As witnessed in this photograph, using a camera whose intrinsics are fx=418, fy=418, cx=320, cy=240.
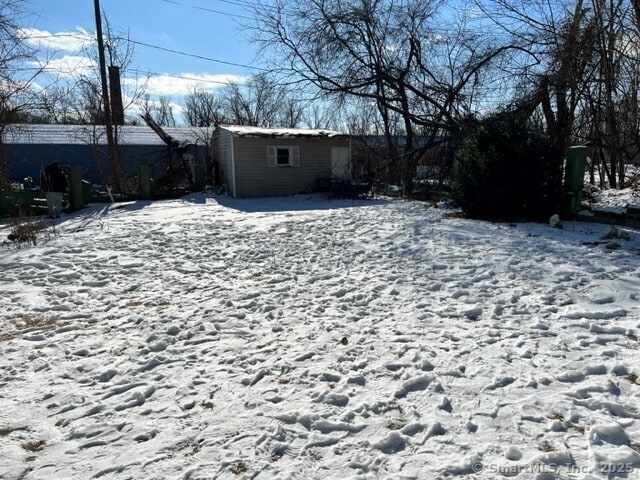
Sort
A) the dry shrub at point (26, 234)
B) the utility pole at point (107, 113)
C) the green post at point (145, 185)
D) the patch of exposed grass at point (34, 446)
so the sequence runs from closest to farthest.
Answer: the patch of exposed grass at point (34, 446) < the dry shrub at point (26, 234) < the green post at point (145, 185) < the utility pole at point (107, 113)

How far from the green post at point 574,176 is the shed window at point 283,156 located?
1018 centimetres

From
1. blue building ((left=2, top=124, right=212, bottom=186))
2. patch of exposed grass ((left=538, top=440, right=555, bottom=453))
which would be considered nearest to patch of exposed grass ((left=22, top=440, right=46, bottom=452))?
patch of exposed grass ((left=538, top=440, right=555, bottom=453))

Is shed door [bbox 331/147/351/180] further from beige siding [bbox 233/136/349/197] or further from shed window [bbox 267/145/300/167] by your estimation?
shed window [bbox 267/145/300/167]

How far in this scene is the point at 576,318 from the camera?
3752 millimetres

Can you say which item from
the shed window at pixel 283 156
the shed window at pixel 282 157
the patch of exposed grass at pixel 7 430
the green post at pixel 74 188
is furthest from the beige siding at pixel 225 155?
the patch of exposed grass at pixel 7 430

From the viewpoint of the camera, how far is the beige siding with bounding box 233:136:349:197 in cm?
1547

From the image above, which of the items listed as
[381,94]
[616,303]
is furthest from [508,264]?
[381,94]

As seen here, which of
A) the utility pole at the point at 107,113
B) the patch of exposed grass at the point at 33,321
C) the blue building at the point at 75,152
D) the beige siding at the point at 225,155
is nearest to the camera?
the patch of exposed grass at the point at 33,321

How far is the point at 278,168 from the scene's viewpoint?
16.1 m

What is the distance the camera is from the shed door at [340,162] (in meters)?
17.1

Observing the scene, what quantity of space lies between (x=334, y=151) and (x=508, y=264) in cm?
1246

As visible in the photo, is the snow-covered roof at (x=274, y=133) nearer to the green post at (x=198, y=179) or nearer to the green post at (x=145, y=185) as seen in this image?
the green post at (x=198, y=179)

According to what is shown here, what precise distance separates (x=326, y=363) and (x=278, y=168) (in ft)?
44.5

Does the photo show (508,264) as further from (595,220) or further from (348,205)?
(348,205)
